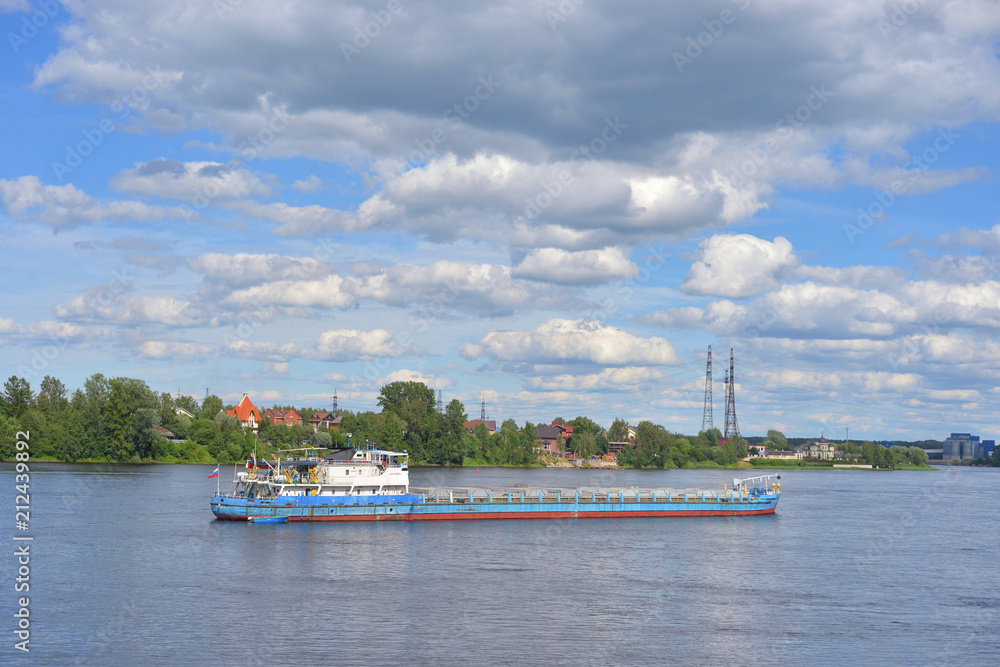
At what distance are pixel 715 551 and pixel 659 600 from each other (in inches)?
983

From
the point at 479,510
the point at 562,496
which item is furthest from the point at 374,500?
the point at 562,496

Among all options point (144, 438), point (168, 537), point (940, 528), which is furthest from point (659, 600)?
point (144, 438)

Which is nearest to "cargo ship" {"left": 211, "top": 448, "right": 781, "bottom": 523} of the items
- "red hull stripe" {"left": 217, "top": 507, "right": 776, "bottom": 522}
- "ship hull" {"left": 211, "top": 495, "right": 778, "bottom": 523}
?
"red hull stripe" {"left": 217, "top": 507, "right": 776, "bottom": 522}

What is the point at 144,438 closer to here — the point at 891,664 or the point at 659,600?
the point at 659,600

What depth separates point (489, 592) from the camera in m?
55.4

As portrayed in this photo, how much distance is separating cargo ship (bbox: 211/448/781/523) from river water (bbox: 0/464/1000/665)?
251 centimetres

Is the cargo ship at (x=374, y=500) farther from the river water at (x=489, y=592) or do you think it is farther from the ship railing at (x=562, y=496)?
the river water at (x=489, y=592)

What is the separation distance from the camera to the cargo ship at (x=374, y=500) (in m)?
86.4

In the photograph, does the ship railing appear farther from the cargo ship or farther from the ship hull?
the ship hull

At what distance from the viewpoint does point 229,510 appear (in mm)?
85312

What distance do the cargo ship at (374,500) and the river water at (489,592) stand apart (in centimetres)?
251

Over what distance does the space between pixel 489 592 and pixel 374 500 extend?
36.9 meters

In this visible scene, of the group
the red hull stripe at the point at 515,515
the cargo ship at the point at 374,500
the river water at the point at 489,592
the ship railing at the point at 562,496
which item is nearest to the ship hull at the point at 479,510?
the red hull stripe at the point at 515,515

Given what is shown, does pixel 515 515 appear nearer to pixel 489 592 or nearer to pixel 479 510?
pixel 479 510
